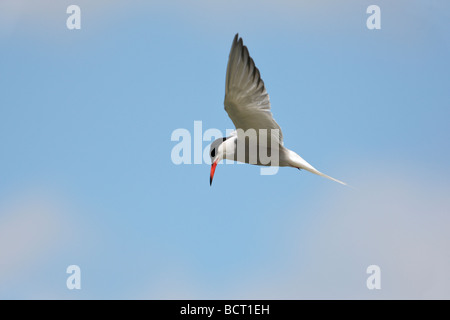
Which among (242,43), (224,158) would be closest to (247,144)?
(224,158)

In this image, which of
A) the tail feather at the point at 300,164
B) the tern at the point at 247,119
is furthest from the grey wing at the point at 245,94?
the tail feather at the point at 300,164

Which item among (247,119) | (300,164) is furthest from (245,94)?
(300,164)

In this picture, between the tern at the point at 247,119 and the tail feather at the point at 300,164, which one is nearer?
the tern at the point at 247,119

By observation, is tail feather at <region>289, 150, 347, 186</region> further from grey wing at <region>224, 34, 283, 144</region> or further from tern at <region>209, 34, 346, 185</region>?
grey wing at <region>224, 34, 283, 144</region>

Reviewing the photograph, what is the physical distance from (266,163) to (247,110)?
0.84 meters

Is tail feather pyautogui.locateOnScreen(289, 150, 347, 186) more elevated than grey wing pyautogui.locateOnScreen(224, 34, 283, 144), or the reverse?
grey wing pyautogui.locateOnScreen(224, 34, 283, 144)

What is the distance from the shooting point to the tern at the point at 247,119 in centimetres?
540

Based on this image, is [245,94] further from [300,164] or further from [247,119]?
[300,164]

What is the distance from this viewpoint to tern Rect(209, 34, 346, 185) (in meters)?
5.40

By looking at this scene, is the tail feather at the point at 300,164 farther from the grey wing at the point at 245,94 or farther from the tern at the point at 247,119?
the grey wing at the point at 245,94

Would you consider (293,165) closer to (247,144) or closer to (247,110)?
(247,144)

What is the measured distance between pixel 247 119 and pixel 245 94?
323 mm

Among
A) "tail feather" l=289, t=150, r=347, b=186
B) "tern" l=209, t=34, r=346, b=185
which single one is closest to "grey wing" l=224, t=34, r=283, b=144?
"tern" l=209, t=34, r=346, b=185

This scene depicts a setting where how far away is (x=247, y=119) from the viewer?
5766mm
